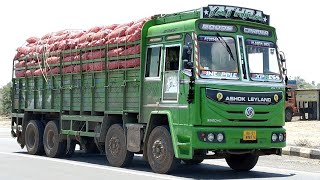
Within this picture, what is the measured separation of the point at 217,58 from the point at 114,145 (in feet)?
11.3

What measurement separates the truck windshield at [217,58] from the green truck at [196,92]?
0.06ft

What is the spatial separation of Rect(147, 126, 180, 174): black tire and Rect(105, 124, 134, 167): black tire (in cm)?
113

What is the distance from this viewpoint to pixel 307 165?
47.7 ft

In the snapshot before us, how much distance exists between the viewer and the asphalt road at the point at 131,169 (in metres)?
12.1

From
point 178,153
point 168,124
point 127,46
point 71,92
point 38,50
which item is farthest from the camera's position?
point 38,50

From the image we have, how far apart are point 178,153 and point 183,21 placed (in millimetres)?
2648

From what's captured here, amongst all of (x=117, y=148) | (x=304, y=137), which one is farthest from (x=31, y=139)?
(x=304, y=137)

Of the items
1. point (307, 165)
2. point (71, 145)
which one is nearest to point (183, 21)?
point (307, 165)

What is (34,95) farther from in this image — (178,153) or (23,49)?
(178,153)

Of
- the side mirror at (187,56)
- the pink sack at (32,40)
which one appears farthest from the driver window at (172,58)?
the pink sack at (32,40)

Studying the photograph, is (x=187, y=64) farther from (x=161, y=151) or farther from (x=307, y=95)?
(x=307, y=95)

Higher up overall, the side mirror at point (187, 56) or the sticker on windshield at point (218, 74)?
the side mirror at point (187, 56)

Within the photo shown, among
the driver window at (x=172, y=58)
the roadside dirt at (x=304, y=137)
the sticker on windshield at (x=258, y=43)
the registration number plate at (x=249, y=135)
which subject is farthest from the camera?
the roadside dirt at (x=304, y=137)

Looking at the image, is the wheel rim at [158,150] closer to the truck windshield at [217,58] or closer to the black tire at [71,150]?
the truck windshield at [217,58]
